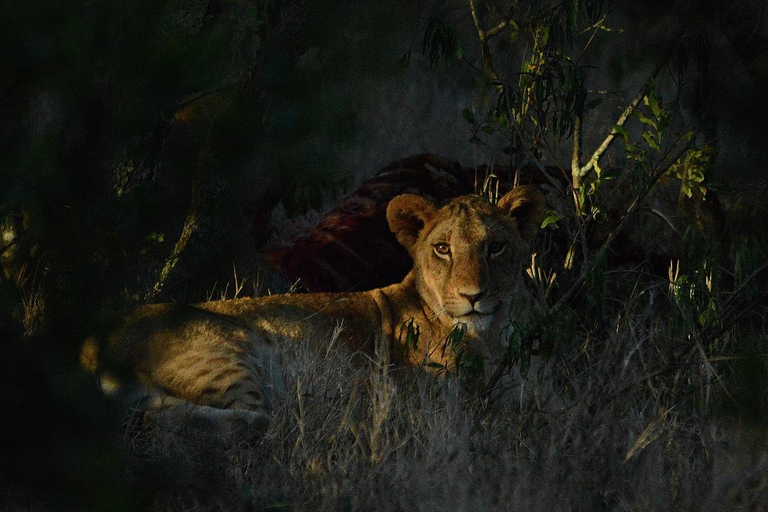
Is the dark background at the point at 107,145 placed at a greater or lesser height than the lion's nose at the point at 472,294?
greater

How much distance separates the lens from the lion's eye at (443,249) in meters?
5.57

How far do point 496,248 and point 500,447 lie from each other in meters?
1.66

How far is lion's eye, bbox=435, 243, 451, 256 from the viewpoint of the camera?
557 cm

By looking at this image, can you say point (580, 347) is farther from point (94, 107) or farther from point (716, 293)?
point (94, 107)

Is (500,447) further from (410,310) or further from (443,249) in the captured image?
(410,310)

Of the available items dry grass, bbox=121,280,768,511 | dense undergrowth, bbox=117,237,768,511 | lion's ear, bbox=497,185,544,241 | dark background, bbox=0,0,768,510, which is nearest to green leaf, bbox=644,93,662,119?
lion's ear, bbox=497,185,544,241

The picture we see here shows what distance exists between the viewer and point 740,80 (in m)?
1.98

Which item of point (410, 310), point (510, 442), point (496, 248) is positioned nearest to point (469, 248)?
point (496, 248)

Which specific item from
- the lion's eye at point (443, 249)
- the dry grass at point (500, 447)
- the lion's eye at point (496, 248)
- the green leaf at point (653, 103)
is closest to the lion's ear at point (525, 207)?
the lion's eye at point (496, 248)

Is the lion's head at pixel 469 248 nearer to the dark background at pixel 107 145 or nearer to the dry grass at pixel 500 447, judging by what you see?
the dry grass at pixel 500 447

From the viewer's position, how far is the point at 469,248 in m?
5.45

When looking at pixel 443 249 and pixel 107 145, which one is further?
pixel 443 249

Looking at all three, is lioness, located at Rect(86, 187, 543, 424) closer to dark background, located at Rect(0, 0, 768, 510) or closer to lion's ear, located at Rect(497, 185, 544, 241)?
lion's ear, located at Rect(497, 185, 544, 241)

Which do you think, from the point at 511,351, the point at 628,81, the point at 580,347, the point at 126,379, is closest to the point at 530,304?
the point at 580,347
